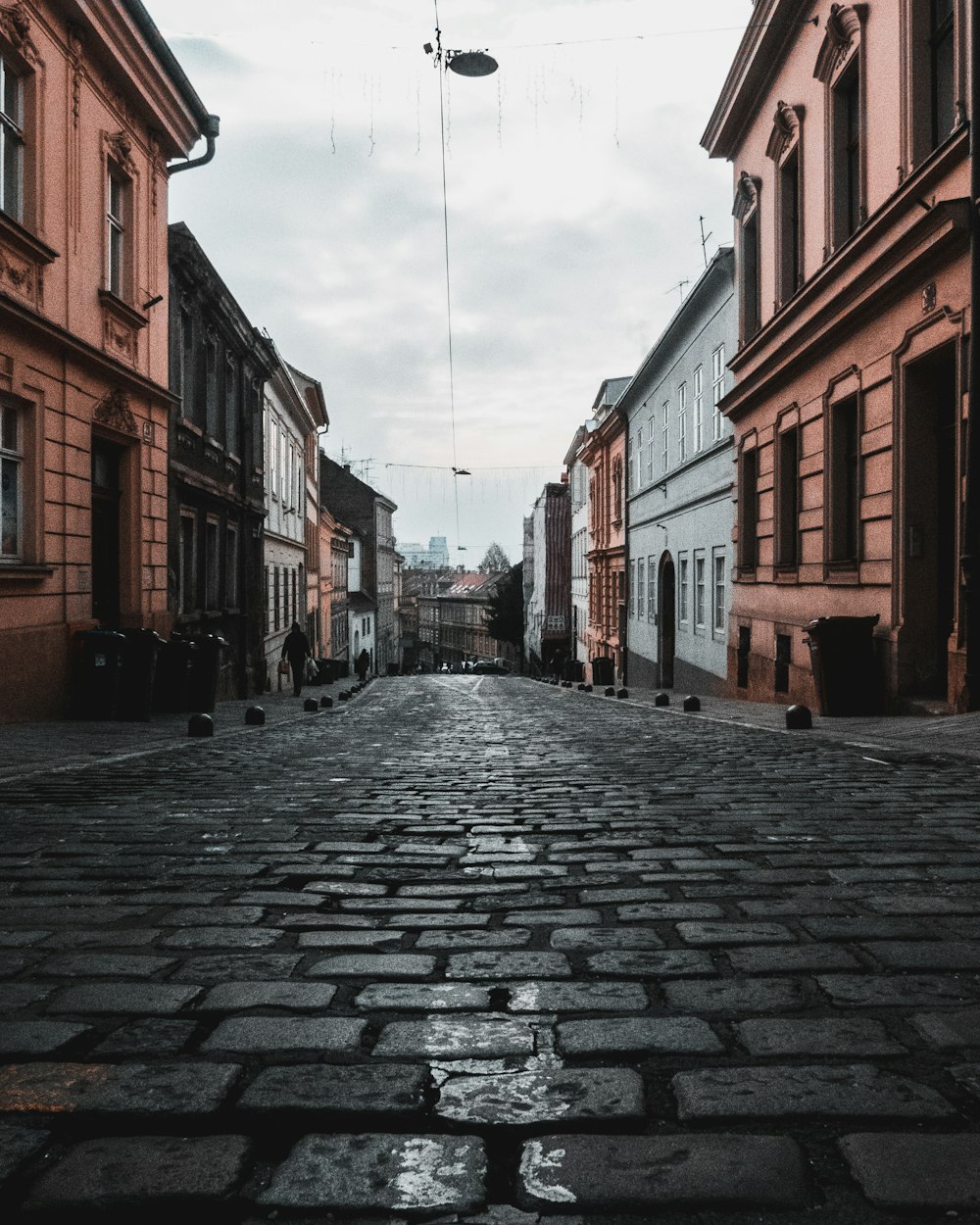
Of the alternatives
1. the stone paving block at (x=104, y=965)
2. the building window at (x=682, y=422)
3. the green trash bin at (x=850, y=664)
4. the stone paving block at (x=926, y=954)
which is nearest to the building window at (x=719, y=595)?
the building window at (x=682, y=422)

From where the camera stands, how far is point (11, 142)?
469 inches

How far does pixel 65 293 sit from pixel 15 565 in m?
3.37

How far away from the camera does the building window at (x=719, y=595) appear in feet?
74.7

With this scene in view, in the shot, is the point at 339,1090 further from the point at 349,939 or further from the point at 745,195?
the point at 745,195

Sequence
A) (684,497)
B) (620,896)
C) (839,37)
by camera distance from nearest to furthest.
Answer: (620,896) → (839,37) → (684,497)

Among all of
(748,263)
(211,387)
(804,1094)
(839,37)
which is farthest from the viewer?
(211,387)

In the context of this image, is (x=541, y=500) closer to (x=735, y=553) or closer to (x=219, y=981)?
(x=735, y=553)

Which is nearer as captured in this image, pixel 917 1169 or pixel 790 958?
pixel 917 1169

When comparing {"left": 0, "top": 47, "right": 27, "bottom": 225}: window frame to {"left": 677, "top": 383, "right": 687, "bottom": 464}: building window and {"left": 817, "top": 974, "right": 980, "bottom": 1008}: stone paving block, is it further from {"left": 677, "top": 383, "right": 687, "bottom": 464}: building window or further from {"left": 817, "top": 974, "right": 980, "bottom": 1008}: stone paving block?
{"left": 677, "top": 383, "right": 687, "bottom": 464}: building window

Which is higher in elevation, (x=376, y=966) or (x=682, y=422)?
(x=682, y=422)

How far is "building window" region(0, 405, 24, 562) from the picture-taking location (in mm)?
11812

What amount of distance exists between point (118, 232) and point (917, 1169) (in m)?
15.5

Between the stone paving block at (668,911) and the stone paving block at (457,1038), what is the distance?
1.12 meters

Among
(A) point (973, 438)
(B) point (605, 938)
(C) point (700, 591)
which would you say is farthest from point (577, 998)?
(C) point (700, 591)
